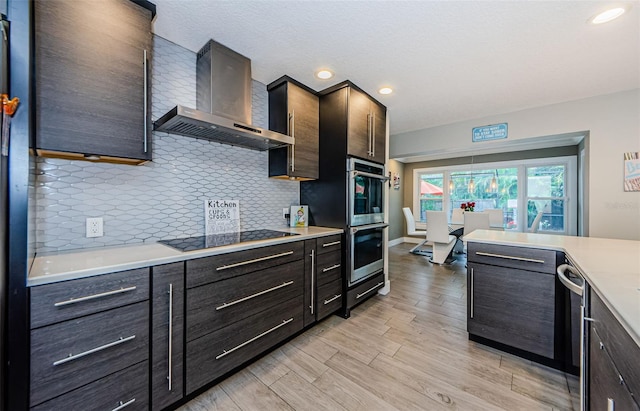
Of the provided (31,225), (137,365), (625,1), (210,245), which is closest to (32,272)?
(31,225)

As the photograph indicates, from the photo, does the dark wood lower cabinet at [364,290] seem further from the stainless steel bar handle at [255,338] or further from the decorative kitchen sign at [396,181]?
the decorative kitchen sign at [396,181]

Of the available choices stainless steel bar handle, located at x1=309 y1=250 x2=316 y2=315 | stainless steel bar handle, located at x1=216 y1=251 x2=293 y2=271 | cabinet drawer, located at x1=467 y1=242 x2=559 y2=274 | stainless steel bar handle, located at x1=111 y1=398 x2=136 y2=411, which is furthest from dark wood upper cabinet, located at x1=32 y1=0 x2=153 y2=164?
cabinet drawer, located at x1=467 y1=242 x2=559 y2=274

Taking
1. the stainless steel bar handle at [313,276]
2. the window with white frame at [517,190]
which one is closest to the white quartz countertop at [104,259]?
the stainless steel bar handle at [313,276]

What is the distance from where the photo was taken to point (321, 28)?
167cm

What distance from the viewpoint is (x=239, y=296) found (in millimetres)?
1564

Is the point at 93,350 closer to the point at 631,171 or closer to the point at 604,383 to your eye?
the point at 604,383

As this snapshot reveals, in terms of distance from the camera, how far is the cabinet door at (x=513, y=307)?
170cm

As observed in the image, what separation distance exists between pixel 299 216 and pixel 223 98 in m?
1.32

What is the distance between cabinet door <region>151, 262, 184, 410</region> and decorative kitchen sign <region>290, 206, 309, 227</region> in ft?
4.52

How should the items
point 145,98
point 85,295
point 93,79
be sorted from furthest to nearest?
point 145,98 < point 93,79 < point 85,295

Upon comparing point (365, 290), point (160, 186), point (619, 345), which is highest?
point (160, 186)

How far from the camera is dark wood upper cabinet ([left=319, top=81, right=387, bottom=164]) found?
239 cm

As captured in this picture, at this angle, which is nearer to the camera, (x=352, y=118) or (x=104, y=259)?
(x=104, y=259)

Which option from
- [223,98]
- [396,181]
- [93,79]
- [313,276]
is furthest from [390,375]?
[396,181]
